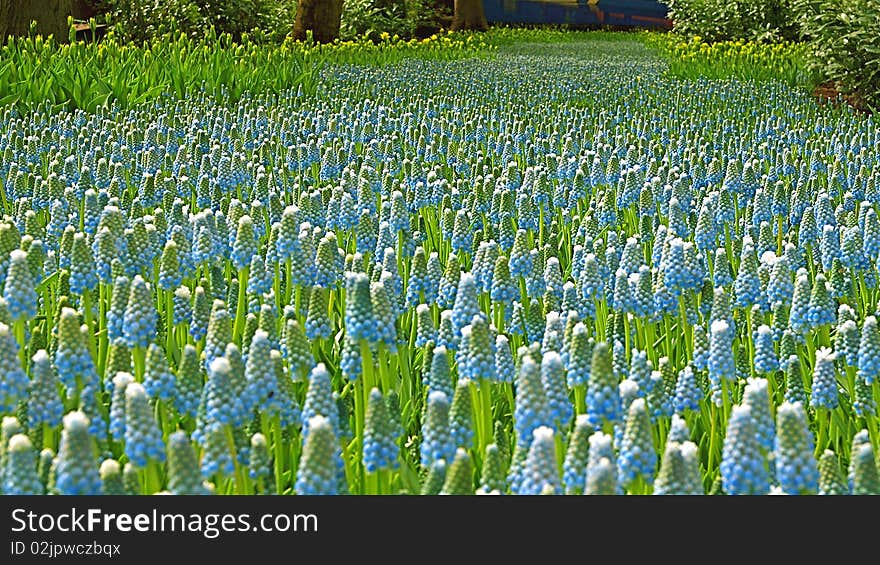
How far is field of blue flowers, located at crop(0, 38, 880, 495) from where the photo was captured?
93.4 inches

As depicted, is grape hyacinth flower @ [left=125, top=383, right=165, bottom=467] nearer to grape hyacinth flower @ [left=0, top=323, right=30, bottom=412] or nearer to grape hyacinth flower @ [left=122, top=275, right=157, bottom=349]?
grape hyacinth flower @ [left=0, top=323, right=30, bottom=412]

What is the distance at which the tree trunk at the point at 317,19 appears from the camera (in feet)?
75.6

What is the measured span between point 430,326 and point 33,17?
1389 cm

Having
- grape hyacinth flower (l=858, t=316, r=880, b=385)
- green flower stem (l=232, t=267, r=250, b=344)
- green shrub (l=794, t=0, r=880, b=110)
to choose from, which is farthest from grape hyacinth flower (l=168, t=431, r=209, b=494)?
green shrub (l=794, t=0, r=880, b=110)

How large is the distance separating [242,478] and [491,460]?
0.59m

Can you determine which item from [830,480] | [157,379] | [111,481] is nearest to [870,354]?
[830,480]

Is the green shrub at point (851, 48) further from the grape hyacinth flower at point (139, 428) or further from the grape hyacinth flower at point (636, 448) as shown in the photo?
the grape hyacinth flower at point (139, 428)

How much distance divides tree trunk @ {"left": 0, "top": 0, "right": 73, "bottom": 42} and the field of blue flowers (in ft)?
26.9

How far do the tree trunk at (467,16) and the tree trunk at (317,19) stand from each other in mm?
13340

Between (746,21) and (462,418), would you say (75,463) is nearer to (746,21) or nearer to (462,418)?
Answer: (462,418)

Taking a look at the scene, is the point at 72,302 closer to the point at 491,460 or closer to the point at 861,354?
the point at 491,460

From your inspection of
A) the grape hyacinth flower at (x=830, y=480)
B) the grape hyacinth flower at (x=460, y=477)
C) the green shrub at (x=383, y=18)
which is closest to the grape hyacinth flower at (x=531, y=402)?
the grape hyacinth flower at (x=460, y=477)

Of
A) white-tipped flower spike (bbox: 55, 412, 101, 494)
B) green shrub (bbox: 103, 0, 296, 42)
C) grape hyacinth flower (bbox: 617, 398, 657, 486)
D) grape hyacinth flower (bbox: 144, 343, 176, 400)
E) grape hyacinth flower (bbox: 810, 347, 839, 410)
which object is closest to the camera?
white-tipped flower spike (bbox: 55, 412, 101, 494)

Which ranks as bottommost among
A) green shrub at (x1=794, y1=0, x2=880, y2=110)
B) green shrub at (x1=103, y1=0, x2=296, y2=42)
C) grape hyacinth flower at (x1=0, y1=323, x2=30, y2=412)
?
grape hyacinth flower at (x1=0, y1=323, x2=30, y2=412)
